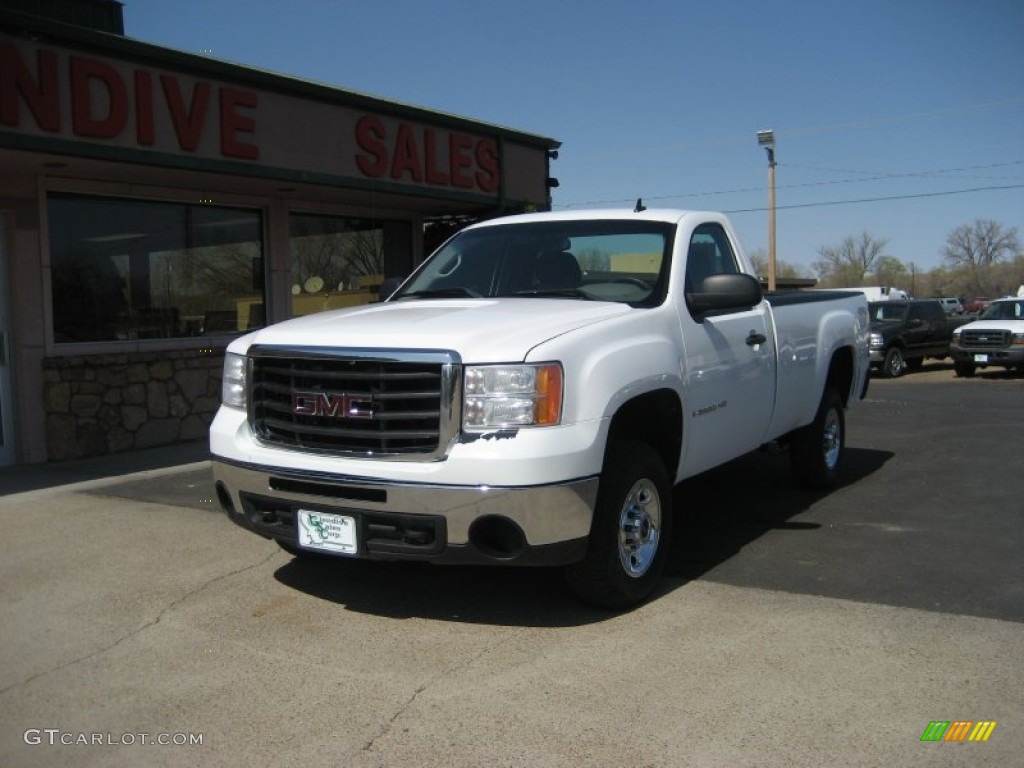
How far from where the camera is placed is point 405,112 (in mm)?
12000

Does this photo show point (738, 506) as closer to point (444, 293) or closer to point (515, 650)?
point (444, 293)

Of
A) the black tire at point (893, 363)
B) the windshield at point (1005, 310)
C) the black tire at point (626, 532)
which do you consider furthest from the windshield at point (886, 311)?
the black tire at point (626, 532)

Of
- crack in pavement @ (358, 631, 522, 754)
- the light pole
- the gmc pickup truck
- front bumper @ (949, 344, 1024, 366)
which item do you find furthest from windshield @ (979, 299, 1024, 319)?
crack in pavement @ (358, 631, 522, 754)

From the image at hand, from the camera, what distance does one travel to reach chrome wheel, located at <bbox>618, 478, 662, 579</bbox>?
15.3 ft

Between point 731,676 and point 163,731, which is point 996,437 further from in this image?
point 163,731

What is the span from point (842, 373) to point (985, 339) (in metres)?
13.6

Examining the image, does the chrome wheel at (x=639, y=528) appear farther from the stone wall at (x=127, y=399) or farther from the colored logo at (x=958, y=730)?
the stone wall at (x=127, y=399)

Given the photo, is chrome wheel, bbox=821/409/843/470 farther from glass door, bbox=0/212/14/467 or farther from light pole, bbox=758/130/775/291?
light pole, bbox=758/130/775/291

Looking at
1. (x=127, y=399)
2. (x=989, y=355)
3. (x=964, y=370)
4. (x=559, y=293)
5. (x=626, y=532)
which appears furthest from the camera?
(x=964, y=370)

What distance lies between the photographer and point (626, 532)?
471 centimetres

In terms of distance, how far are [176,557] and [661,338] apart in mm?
3305

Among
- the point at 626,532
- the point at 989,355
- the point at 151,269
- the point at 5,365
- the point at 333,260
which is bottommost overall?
the point at 626,532

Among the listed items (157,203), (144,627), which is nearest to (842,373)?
(144,627)

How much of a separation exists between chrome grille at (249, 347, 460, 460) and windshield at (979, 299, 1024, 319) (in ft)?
64.6
